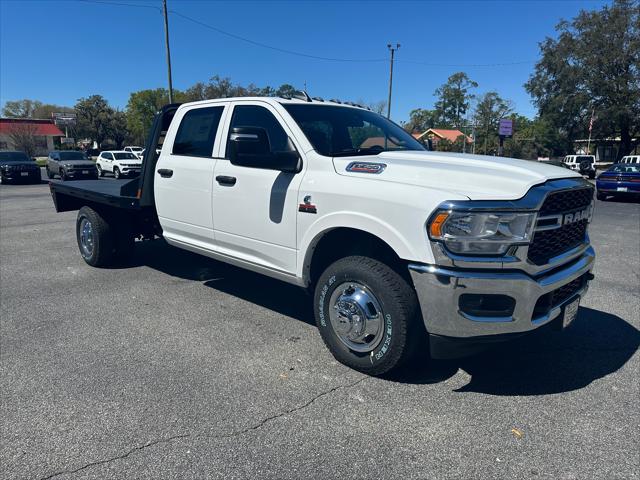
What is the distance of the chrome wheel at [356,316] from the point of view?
3342 millimetres

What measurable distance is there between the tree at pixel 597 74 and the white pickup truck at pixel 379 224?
1498 inches

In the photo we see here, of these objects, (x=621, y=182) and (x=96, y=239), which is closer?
(x=96, y=239)

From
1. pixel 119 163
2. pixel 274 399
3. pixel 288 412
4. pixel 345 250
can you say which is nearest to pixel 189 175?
pixel 345 250

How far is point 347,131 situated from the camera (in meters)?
4.28

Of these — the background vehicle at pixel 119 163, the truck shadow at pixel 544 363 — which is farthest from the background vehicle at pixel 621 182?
the background vehicle at pixel 119 163

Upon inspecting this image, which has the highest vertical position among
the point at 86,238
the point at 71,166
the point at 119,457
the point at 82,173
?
the point at 71,166

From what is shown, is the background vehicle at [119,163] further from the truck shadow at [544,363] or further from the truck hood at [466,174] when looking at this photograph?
the truck shadow at [544,363]

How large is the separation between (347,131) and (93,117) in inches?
3078

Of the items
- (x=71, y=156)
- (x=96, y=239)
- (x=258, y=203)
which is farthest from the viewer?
(x=71, y=156)

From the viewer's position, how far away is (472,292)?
2855 millimetres

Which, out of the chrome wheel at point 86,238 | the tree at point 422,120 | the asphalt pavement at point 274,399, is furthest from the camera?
the tree at point 422,120

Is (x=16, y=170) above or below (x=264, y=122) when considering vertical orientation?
below

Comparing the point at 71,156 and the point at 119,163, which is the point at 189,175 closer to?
the point at 71,156

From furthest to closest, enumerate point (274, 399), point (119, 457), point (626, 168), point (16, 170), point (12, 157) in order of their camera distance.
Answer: point (12, 157) → point (16, 170) → point (626, 168) → point (274, 399) → point (119, 457)
